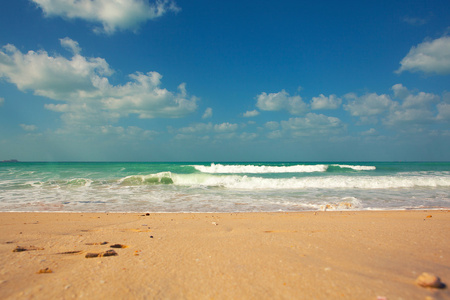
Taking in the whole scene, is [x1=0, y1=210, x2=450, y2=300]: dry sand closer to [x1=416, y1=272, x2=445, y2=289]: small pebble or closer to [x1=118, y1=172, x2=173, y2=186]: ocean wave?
[x1=416, y1=272, x2=445, y2=289]: small pebble

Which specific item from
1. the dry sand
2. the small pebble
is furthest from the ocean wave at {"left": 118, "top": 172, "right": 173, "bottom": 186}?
the small pebble

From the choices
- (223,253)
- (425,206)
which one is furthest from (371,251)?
(425,206)

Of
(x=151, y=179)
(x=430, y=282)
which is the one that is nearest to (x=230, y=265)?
(x=430, y=282)

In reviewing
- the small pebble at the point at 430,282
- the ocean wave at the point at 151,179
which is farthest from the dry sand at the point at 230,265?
the ocean wave at the point at 151,179

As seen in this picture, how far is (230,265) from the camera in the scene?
262 centimetres

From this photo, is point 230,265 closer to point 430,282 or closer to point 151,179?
point 430,282

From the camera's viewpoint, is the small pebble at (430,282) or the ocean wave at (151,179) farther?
the ocean wave at (151,179)

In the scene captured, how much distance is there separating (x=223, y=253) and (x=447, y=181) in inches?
773

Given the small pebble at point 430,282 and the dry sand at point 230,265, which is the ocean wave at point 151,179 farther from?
the small pebble at point 430,282

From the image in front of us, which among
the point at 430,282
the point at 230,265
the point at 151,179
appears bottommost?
the point at 151,179

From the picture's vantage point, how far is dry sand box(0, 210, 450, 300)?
6.62 feet

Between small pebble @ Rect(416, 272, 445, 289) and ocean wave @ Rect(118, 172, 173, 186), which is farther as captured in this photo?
ocean wave @ Rect(118, 172, 173, 186)

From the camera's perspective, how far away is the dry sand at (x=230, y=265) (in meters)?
2.02

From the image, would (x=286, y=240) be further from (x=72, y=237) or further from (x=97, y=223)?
(x=97, y=223)
